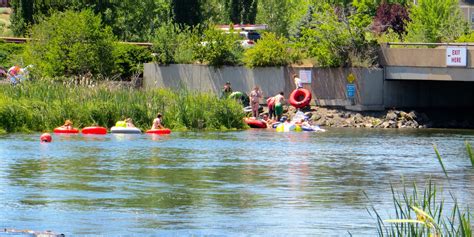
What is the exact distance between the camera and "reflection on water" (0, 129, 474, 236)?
72.9 ft

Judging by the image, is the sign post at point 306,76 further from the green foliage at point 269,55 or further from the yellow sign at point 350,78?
the yellow sign at point 350,78

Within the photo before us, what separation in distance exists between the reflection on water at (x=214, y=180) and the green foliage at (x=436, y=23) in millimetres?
15310

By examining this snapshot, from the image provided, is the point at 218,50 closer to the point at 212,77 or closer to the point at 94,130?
the point at 212,77

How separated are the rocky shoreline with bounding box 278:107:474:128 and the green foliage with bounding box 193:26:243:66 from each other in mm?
5409

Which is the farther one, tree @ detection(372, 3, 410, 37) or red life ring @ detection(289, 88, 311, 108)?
tree @ detection(372, 3, 410, 37)

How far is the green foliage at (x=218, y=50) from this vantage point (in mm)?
Answer: 57562

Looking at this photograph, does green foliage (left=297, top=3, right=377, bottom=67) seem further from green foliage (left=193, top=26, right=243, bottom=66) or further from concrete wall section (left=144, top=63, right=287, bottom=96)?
green foliage (left=193, top=26, right=243, bottom=66)

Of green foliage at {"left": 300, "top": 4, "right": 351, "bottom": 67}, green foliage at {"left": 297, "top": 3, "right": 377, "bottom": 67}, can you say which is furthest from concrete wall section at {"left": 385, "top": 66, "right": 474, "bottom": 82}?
green foliage at {"left": 300, "top": 4, "right": 351, "bottom": 67}

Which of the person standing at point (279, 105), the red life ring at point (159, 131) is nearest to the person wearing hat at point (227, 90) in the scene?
the person standing at point (279, 105)

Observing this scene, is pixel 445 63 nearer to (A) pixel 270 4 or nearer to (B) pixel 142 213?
(B) pixel 142 213

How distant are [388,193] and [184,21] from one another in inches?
1788

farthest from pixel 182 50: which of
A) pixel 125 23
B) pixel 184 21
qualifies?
pixel 125 23

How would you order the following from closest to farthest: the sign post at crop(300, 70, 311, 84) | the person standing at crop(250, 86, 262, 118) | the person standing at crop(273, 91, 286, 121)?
the person standing at crop(273, 91, 286, 121) < the person standing at crop(250, 86, 262, 118) < the sign post at crop(300, 70, 311, 84)

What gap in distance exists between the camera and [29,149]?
122 ft
